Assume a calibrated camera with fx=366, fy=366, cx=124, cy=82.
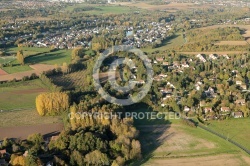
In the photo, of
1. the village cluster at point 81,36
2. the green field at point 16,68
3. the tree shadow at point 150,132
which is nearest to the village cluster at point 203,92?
the tree shadow at point 150,132

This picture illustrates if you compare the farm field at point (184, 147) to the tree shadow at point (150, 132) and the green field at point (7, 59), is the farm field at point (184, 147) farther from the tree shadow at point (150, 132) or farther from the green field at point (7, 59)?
the green field at point (7, 59)

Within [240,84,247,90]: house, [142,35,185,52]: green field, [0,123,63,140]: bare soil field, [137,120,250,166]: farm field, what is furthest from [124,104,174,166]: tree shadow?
[142,35,185,52]: green field

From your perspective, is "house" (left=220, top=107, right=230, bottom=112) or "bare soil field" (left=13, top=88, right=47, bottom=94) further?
"bare soil field" (left=13, top=88, right=47, bottom=94)

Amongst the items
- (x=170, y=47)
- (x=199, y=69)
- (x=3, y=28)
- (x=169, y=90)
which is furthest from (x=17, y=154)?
(x=3, y=28)

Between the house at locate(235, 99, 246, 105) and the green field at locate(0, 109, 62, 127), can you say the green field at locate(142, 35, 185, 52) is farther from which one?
the green field at locate(0, 109, 62, 127)

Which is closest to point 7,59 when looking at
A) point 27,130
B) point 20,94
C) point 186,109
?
point 20,94

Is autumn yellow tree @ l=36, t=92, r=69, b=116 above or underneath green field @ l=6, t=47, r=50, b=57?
underneath

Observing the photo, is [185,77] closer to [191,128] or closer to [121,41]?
[191,128]
